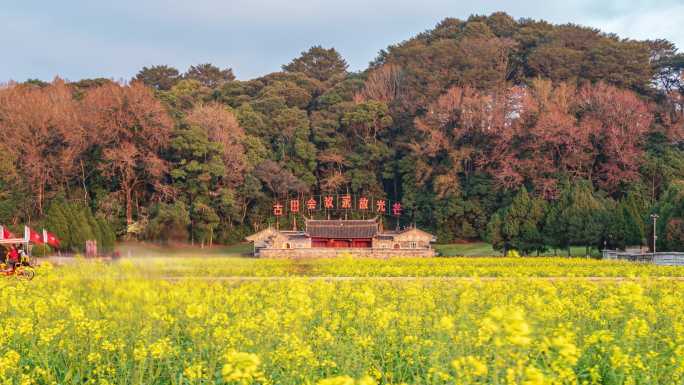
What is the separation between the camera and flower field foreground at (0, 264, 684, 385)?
193 inches

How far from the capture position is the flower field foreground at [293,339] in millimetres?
4914

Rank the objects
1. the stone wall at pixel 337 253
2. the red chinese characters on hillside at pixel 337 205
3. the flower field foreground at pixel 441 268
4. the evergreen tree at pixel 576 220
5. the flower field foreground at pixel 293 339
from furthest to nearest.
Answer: the red chinese characters on hillside at pixel 337 205
the stone wall at pixel 337 253
the evergreen tree at pixel 576 220
the flower field foreground at pixel 441 268
the flower field foreground at pixel 293 339

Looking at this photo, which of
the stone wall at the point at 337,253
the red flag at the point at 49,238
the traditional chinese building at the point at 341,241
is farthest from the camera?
the traditional chinese building at the point at 341,241

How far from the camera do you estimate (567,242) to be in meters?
30.2

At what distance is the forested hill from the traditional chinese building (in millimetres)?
3974

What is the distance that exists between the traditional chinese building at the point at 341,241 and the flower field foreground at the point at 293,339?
23.9 meters

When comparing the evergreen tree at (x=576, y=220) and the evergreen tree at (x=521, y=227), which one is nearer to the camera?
the evergreen tree at (x=576, y=220)

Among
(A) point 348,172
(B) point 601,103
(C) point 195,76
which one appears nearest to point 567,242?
(B) point 601,103

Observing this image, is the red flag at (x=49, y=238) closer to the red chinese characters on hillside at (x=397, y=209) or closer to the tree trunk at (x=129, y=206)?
the tree trunk at (x=129, y=206)

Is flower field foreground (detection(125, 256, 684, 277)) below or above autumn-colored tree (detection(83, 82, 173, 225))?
below

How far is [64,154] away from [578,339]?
35786 mm

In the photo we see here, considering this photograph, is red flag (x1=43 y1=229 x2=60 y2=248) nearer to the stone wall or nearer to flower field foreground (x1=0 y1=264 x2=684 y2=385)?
the stone wall

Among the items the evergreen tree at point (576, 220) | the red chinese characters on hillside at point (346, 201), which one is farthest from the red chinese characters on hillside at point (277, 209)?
the evergreen tree at point (576, 220)

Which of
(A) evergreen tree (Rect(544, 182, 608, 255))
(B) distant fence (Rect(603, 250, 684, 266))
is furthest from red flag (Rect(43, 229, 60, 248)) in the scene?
(A) evergreen tree (Rect(544, 182, 608, 255))
